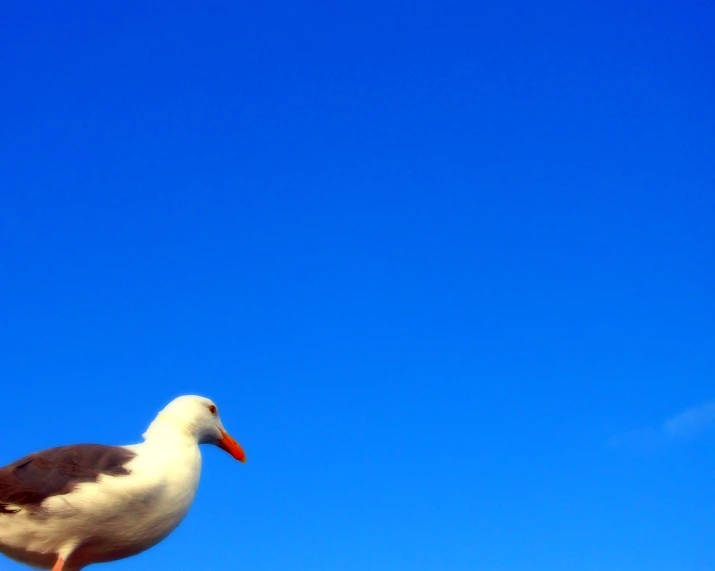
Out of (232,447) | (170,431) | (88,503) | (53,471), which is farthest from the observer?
(232,447)

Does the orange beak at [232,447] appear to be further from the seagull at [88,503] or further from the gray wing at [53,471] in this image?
the gray wing at [53,471]

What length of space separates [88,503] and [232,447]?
117 inches

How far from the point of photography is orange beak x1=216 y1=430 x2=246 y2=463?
38.5 feet

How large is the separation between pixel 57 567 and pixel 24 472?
3.69 ft

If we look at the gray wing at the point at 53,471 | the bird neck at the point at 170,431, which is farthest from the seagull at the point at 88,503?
the bird neck at the point at 170,431

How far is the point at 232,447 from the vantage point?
11781 mm

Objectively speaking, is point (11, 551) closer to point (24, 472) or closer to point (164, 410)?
point (24, 472)

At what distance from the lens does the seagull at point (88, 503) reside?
907 cm

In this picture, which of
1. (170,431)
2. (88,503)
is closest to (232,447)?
(170,431)

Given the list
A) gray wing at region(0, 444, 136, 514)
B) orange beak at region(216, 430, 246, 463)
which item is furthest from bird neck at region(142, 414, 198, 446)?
orange beak at region(216, 430, 246, 463)

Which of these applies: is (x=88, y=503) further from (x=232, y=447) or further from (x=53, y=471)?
(x=232, y=447)

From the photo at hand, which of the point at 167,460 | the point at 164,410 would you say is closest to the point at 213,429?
the point at 164,410

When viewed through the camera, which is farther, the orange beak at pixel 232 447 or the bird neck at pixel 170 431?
the orange beak at pixel 232 447

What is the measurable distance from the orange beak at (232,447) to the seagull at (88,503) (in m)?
1.81
